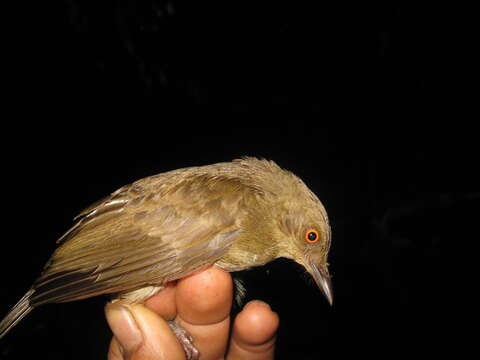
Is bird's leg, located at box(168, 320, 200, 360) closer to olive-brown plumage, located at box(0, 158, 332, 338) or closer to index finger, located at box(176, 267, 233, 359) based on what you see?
index finger, located at box(176, 267, 233, 359)

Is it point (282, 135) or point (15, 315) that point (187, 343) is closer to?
point (15, 315)

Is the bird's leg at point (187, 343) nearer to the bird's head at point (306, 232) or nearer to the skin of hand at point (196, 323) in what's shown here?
the skin of hand at point (196, 323)

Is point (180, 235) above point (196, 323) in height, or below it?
above

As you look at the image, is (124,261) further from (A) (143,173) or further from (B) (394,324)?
(B) (394,324)

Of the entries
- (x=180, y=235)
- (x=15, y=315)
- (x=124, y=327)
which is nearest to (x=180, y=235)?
(x=180, y=235)

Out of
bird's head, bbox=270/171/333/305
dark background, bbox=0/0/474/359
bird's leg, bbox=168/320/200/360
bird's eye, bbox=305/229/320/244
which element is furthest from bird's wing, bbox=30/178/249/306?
dark background, bbox=0/0/474/359

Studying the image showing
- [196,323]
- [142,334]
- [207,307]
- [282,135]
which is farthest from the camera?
[282,135]

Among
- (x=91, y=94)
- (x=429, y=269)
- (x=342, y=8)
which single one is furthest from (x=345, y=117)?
(x=91, y=94)
